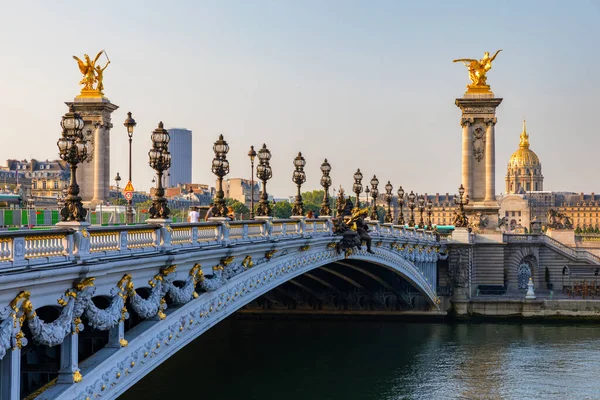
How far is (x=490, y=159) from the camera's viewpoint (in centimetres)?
8200

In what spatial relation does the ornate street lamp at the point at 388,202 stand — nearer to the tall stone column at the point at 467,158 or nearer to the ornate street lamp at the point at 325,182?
the tall stone column at the point at 467,158

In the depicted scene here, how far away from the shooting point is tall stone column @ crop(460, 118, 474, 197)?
8181cm

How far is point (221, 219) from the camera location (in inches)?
1014

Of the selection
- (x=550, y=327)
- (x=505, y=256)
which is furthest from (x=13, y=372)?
(x=505, y=256)

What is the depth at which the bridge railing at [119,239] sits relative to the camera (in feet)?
48.4

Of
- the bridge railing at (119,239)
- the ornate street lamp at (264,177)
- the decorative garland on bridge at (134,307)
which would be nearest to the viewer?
the bridge railing at (119,239)

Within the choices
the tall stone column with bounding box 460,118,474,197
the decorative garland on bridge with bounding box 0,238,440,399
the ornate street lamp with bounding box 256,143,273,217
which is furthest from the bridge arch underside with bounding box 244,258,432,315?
the decorative garland on bridge with bounding box 0,238,440,399

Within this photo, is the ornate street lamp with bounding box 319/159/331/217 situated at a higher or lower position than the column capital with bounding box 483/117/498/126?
lower

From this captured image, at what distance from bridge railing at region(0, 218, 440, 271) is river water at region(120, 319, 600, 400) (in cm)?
1012

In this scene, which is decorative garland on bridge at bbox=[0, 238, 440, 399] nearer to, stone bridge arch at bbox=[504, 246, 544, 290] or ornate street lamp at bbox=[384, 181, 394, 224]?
ornate street lamp at bbox=[384, 181, 394, 224]

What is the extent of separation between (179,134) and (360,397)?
225ft

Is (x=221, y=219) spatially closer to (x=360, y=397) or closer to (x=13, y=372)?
(x=13, y=372)

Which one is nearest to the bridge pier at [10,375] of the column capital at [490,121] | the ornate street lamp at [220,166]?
the ornate street lamp at [220,166]

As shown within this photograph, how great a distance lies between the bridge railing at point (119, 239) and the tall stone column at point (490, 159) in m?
51.8
